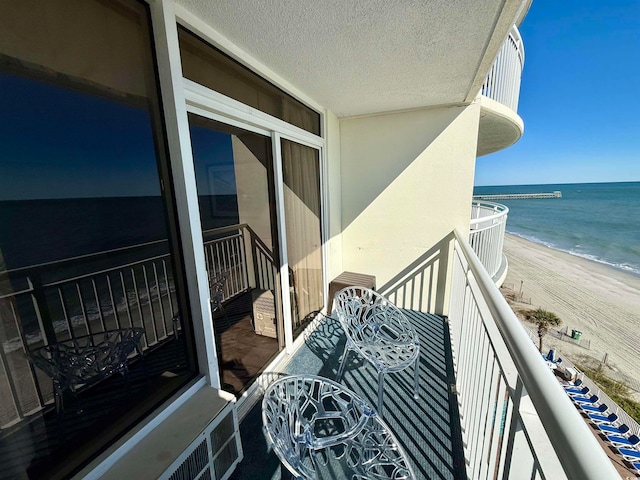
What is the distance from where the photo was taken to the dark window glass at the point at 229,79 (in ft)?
4.25

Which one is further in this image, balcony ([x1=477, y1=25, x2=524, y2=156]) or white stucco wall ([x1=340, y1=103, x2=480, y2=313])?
balcony ([x1=477, y1=25, x2=524, y2=156])

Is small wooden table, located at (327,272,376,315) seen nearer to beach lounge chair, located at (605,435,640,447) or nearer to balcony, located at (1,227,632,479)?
balcony, located at (1,227,632,479)

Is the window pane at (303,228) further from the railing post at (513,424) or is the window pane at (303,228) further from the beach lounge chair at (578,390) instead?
the beach lounge chair at (578,390)

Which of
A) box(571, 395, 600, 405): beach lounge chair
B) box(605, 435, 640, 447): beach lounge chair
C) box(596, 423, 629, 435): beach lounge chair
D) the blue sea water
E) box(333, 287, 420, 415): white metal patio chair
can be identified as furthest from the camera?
the blue sea water

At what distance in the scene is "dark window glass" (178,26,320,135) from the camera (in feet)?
4.25

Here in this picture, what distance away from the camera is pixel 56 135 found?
0.80 meters

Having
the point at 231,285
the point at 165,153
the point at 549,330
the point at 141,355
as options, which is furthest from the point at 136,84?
the point at 549,330

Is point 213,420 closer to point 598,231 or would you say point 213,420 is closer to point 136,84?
point 136,84

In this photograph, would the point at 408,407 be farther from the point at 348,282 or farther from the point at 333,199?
the point at 333,199

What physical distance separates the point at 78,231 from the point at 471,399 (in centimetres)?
195

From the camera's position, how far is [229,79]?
1.55 m

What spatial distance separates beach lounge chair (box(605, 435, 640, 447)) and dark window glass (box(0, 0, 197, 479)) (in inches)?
310

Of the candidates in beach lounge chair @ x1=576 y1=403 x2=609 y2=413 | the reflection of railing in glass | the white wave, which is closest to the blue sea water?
the white wave

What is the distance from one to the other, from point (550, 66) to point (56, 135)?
140 feet
